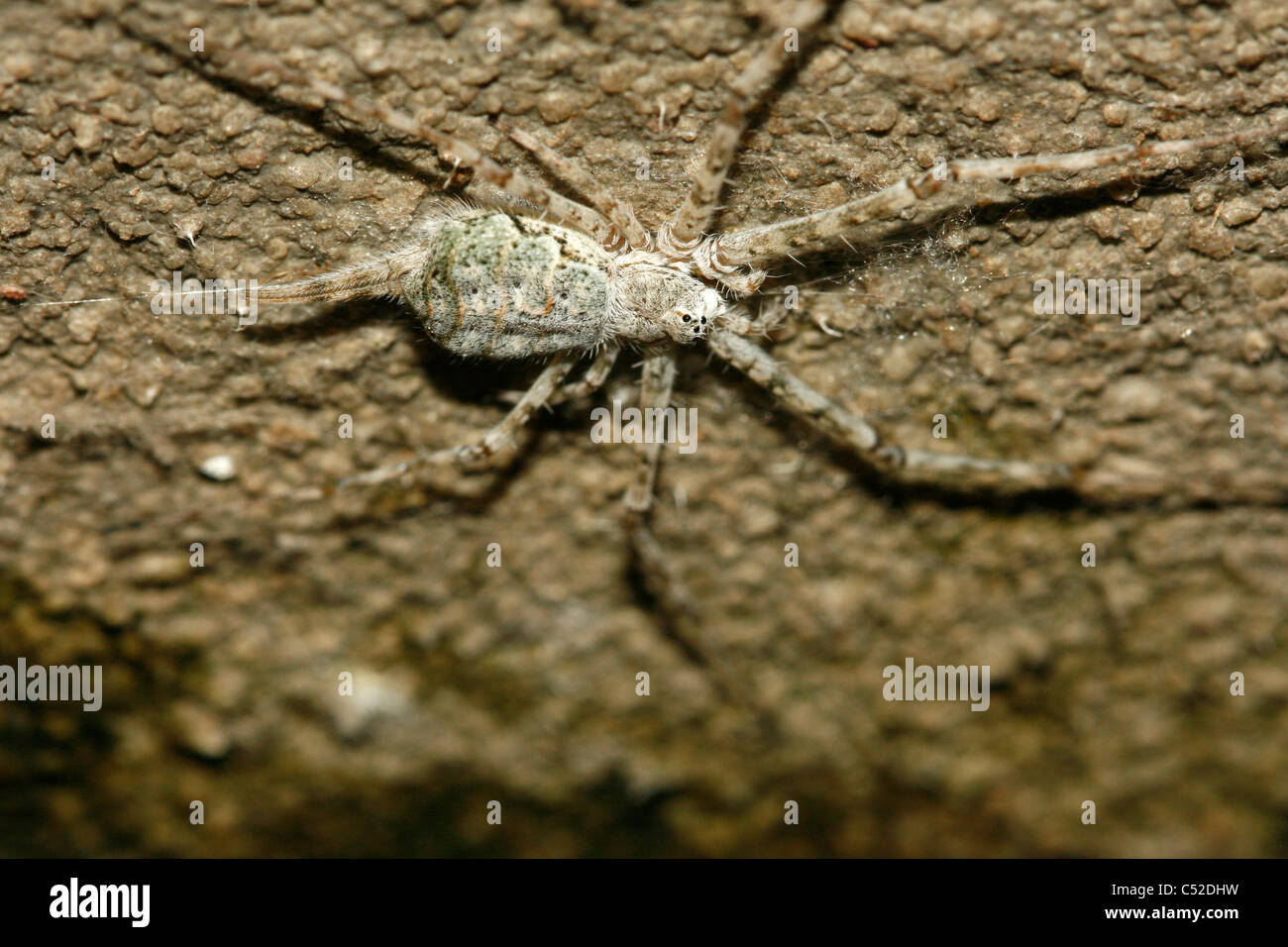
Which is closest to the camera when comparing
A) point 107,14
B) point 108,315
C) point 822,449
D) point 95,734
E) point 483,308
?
point 107,14

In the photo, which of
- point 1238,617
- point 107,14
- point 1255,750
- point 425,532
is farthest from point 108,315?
point 1255,750

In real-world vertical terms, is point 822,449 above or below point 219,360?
below

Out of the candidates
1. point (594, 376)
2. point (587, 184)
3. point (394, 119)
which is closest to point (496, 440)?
point (594, 376)

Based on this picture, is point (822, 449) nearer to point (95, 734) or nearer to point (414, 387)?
point (414, 387)

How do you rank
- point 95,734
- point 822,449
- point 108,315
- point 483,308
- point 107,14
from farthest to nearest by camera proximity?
point 95,734 → point 822,449 → point 108,315 → point 483,308 → point 107,14
